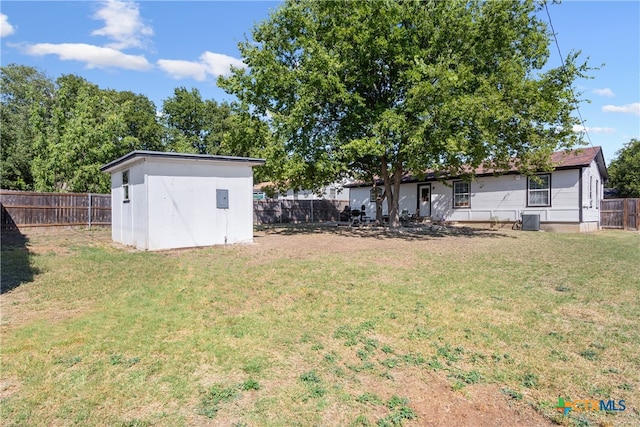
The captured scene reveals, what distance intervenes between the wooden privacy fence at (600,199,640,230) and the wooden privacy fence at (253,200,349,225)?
17.1 metres

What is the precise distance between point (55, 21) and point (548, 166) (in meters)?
19.3

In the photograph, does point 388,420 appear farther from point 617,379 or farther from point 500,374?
point 617,379

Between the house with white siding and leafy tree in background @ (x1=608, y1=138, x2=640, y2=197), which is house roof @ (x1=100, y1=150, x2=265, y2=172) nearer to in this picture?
the house with white siding

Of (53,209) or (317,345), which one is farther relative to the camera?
(53,209)

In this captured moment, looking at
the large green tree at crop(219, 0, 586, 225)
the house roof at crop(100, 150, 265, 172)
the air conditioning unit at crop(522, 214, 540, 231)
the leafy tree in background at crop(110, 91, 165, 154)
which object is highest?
the leafy tree in background at crop(110, 91, 165, 154)

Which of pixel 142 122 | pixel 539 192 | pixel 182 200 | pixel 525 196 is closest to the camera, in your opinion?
pixel 182 200

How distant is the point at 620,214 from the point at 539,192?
19.5ft

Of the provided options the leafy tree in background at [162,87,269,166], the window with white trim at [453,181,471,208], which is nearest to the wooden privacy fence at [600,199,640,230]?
the window with white trim at [453,181,471,208]

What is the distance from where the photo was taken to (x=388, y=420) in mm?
2691

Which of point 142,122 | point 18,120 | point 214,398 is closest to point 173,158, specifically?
point 214,398

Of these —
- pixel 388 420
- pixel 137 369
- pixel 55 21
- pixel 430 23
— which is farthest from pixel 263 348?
pixel 55 21

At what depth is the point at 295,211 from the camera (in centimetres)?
2752

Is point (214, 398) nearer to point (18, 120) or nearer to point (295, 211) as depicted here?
point (295, 211)

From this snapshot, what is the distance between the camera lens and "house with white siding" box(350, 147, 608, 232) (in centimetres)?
1736
